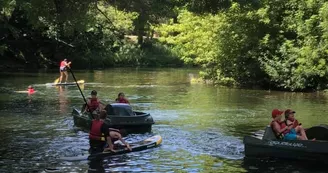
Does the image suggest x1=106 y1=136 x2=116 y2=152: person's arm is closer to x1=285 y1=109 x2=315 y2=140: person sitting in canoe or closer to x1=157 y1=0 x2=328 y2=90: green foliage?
x1=285 y1=109 x2=315 y2=140: person sitting in canoe

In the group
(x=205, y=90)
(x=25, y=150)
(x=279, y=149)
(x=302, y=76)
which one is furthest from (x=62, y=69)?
(x=279, y=149)

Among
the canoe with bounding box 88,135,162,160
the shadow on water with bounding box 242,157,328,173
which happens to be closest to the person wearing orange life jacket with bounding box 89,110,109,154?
the canoe with bounding box 88,135,162,160

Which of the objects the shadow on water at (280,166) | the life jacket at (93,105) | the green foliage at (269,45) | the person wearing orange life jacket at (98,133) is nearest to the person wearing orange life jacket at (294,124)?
the shadow on water at (280,166)

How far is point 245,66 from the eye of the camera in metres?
33.1

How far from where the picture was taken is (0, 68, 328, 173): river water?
12.8 m

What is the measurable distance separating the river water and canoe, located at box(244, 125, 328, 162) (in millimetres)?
252

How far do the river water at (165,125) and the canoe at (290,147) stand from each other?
25 cm

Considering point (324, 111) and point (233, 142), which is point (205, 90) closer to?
point (324, 111)

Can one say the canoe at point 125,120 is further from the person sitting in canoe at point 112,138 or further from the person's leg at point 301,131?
the person's leg at point 301,131

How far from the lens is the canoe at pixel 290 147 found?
13047mm

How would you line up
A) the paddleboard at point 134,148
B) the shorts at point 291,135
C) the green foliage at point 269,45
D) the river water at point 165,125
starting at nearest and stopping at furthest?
the river water at point 165,125 < the paddleboard at point 134,148 < the shorts at point 291,135 < the green foliage at point 269,45

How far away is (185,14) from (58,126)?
2108 cm

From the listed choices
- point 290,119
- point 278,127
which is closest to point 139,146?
point 278,127

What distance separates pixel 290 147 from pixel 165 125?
248 inches
